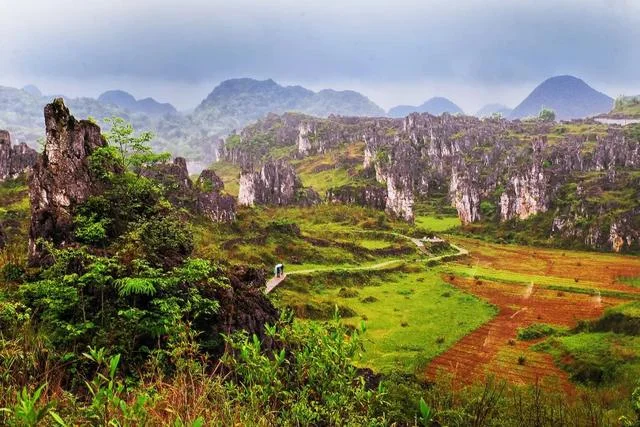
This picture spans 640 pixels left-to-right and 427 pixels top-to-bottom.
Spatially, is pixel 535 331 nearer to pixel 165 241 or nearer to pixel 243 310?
pixel 243 310

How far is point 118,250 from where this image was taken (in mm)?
19469

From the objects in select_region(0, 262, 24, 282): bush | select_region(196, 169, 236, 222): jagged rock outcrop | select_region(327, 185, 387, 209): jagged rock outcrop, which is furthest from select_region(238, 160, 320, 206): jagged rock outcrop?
select_region(0, 262, 24, 282): bush

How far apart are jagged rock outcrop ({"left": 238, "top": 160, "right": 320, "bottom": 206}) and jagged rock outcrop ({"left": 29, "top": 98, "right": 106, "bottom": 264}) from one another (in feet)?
341

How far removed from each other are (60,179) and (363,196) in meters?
118

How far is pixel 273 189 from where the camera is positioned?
144500 mm

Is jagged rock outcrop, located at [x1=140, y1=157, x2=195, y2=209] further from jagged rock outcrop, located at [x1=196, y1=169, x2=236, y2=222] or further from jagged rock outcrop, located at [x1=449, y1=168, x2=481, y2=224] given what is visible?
jagged rock outcrop, located at [x1=449, y1=168, x2=481, y2=224]

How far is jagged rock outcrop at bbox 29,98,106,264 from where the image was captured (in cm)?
2188

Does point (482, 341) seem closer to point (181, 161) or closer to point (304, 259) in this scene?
point (304, 259)

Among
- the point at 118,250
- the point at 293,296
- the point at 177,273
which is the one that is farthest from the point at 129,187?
the point at 293,296

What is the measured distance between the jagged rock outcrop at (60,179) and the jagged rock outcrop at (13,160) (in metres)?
77.3

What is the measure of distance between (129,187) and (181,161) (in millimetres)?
81427

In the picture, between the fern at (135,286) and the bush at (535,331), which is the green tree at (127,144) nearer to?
the fern at (135,286)

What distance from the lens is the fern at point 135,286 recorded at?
15.4 m

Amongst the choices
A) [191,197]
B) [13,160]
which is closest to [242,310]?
[191,197]
